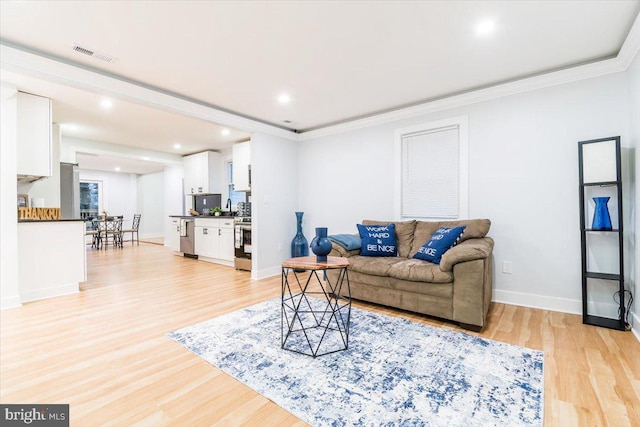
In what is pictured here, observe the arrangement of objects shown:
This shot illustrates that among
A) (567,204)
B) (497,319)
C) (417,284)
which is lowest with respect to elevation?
(497,319)

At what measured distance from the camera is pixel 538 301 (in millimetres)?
Answer: 3107

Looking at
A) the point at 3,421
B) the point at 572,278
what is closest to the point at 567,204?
the point at 572,278

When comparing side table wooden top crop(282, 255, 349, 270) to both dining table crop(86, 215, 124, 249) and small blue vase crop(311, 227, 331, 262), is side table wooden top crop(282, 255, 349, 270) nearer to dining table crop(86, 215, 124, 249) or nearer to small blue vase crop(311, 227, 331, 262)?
small blue vase crop(311, 227, 331, 262)

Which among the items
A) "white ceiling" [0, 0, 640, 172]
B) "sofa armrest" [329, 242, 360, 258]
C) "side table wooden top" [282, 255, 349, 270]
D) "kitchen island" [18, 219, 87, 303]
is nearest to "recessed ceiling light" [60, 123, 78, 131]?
"white ceiling" [0, 0, 640, 172]

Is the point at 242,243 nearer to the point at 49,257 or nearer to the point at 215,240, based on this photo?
the point at 215,240

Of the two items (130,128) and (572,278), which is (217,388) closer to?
(572,278)

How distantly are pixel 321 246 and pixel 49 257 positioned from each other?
3427 mm

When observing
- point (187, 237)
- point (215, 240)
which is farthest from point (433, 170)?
point (187, 237)

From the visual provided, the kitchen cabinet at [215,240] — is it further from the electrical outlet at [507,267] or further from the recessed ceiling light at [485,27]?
the recessed ceiling light at [485,27]

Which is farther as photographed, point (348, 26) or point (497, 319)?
point (497, 319)

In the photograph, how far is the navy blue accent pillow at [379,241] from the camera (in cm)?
353

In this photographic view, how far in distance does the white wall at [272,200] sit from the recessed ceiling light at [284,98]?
978mm

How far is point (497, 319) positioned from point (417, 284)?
84cm

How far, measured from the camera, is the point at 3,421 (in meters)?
1.42
